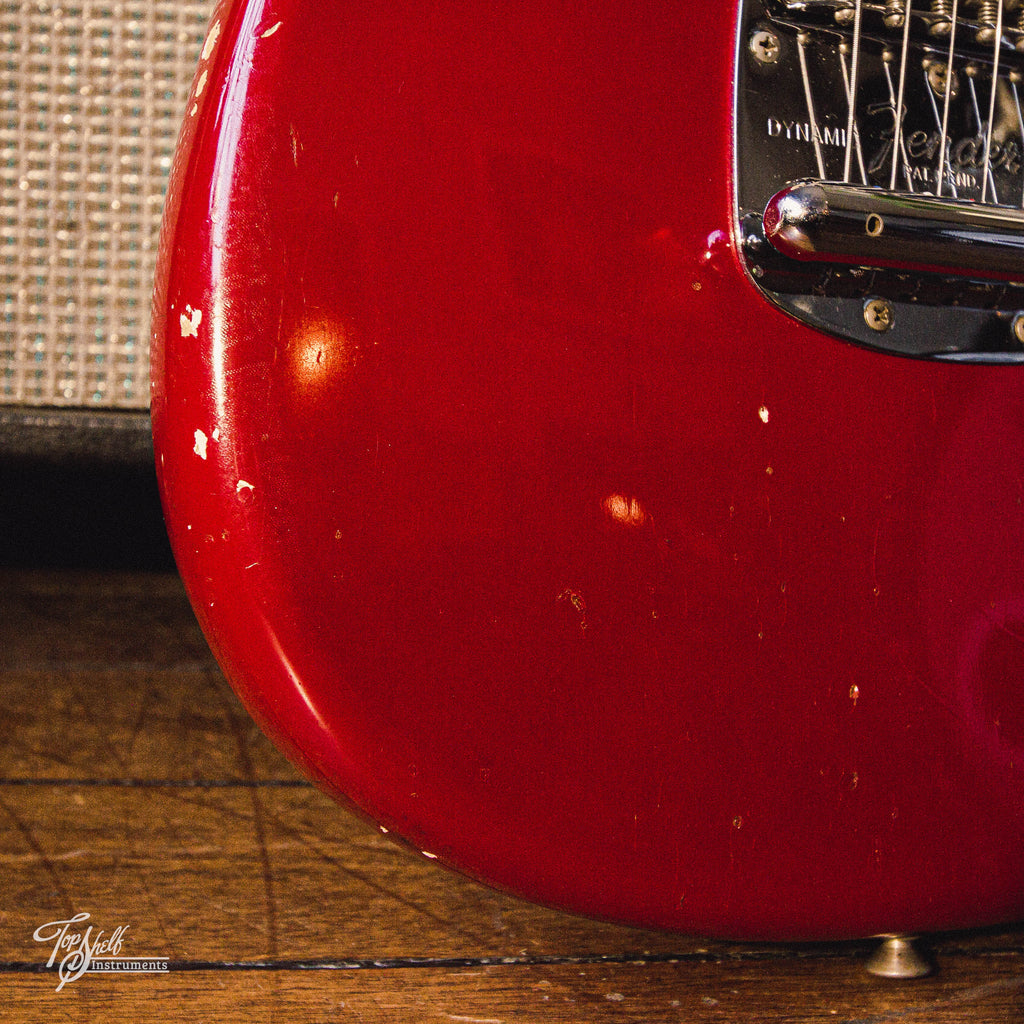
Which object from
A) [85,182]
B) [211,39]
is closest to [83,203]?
[85,182]

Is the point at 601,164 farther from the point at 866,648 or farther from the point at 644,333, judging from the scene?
the point at 866,648

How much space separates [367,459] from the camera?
264mm

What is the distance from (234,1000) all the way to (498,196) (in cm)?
25

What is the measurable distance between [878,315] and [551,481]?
4.5 inches

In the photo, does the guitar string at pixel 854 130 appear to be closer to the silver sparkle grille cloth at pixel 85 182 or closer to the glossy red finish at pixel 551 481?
the glossy red finish at pixel 551 481

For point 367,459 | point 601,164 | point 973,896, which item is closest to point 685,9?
point 601,164

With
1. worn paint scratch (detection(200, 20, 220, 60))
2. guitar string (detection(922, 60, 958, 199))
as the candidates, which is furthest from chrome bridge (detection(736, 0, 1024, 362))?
worn paint scratch (detection(200, 20, 220, 60))

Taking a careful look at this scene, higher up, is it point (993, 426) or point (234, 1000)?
point (993, 426)

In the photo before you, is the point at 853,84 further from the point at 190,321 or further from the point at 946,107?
the point at 190,321

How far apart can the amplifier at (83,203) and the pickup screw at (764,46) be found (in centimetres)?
35

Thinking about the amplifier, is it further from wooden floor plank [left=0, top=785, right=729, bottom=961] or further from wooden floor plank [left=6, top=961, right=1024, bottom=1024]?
wooden floor plank [left=6, top=961, right=1024, bottom=1024]

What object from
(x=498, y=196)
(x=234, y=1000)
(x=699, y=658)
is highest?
(x=498, y=196)

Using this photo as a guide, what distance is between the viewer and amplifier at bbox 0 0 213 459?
1.70 ft

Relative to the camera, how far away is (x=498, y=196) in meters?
0.27
